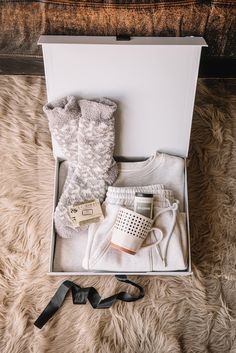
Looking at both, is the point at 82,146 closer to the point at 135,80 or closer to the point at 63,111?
the point at 63,111

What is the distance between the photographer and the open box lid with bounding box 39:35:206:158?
1068 millimetres

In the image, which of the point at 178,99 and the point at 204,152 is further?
the point at 204,152

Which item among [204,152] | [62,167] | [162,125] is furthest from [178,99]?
[62,167]

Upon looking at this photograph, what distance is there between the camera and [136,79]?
1.12m

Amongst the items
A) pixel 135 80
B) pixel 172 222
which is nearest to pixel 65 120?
pixel 135 80

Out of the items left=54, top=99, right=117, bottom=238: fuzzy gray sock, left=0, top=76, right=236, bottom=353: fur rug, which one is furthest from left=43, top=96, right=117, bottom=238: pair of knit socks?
left=0, top=76, right=236, bottom=353: fur rug

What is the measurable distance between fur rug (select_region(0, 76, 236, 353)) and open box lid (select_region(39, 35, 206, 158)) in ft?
0.45

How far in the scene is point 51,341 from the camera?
1.11m

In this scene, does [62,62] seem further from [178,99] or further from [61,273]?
[61,273]

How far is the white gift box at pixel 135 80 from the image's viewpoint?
1068 mm

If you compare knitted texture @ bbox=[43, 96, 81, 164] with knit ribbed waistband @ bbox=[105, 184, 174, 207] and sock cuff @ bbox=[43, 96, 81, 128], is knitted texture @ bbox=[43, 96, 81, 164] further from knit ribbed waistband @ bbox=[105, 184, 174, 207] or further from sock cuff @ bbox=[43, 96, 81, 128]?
knit ribbed waistband @ bbox=[105, 184, 174, 207]

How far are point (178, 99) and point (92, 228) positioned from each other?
0.38m

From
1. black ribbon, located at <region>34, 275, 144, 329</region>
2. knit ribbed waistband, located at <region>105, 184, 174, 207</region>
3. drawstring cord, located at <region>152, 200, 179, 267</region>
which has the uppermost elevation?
knit ribbed waistband, located at <region>105, 184, 174, 207</region>

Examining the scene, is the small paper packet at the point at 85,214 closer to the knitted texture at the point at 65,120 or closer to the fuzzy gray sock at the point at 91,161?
the fuzzy gray sock at the point at 91,161
